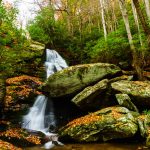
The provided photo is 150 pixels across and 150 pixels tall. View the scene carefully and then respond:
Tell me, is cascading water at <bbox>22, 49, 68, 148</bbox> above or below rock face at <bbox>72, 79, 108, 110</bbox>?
below

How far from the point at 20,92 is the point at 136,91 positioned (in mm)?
6610

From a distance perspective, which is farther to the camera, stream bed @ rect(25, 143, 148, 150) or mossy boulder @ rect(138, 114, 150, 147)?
mossy boulder @ rect(138, 114, 150, 147)

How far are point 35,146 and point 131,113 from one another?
4.10m

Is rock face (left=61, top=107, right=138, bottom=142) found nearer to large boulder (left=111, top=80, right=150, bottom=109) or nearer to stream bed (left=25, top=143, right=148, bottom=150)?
stream bed (left=25, top=143, right=148, bottom=150)

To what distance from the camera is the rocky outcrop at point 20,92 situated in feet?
47.7

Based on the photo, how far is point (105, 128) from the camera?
1070 cm

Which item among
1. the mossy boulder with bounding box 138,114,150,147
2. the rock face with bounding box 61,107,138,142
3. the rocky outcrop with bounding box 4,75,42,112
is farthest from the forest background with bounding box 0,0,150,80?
the rock face with bounding box 61,107,138,142

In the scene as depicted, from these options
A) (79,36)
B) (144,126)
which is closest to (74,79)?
(144,126)

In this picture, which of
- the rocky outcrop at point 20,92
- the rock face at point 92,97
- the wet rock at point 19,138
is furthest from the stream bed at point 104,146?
the rocky outcrop at point 20,92

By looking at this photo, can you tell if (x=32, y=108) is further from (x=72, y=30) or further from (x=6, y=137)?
(x=72, y=30)

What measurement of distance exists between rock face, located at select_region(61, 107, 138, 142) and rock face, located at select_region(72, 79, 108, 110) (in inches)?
85.3

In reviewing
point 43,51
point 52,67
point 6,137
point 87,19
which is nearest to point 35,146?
point 6,137

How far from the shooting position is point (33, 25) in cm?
2575

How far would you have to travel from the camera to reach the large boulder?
41.9 ft
